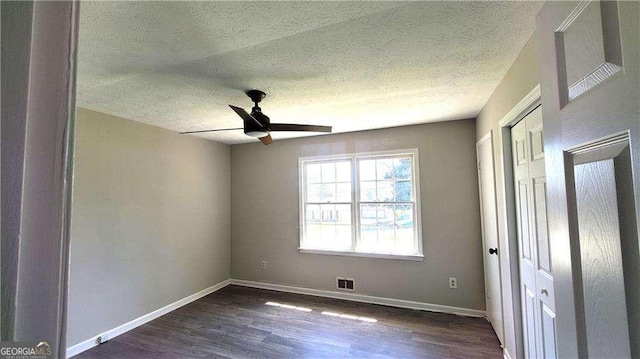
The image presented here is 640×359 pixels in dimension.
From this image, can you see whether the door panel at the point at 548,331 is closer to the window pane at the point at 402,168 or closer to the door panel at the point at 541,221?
the door panel at the point at 541,221

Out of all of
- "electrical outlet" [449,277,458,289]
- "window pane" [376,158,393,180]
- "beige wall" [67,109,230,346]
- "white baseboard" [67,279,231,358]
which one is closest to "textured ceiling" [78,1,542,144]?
"beige wall" [67,109,230,346]

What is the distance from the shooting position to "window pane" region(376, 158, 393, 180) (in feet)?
12.1

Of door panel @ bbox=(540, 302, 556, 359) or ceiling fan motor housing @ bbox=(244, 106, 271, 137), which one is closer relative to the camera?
door panel @ bbox=(540, 302, 556, 359)

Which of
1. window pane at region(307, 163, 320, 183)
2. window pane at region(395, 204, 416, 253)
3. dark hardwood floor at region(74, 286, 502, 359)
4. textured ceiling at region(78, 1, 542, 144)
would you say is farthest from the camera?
window pane at region(307, 163, 320, 183)

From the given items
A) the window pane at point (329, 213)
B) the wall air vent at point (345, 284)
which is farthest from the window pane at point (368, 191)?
the wall air vent at point (345, 284)

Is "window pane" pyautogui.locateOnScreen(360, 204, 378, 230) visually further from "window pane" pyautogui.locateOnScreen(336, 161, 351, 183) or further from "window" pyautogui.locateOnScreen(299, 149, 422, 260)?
"window pane" pyautogui.locateOnScreen(336, 161, 351, 183)

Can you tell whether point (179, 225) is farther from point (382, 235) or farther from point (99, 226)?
point (382, 235)

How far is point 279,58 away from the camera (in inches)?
69.2

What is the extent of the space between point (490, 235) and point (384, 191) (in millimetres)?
1356

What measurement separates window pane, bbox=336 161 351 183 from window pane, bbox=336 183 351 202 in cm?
8

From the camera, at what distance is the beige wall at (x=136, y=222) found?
2.63 metres

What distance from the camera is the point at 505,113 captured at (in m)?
2.11

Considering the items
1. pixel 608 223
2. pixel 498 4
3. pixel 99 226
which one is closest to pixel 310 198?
pixel 99 226

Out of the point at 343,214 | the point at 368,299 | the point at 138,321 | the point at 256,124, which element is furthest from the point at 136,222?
the point at 368,299
